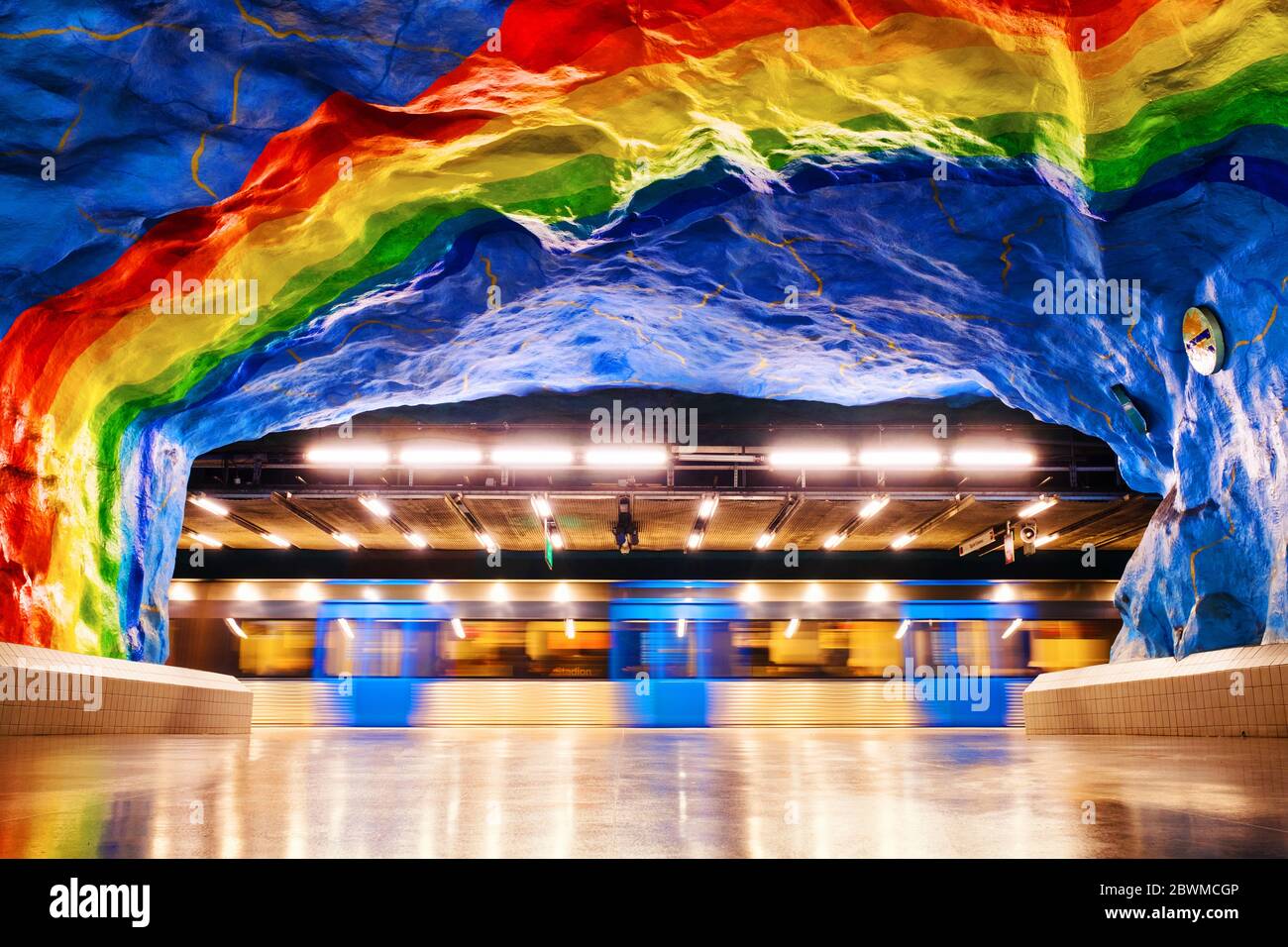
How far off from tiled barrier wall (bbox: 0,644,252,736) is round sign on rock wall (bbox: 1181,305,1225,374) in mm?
7429

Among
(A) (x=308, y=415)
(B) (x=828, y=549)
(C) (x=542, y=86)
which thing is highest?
(C) (x=542, y=86)

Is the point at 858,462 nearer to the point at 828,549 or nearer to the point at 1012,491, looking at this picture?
the point at 1012,491

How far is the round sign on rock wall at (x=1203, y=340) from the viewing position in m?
5.51

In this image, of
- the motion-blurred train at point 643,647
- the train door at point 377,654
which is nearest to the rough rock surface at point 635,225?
the train door at point 377,654

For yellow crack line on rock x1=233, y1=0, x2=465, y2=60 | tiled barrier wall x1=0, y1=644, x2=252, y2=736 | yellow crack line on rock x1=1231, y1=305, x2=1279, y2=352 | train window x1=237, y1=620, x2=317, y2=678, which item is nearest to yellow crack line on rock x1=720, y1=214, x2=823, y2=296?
yellow crack line on rock x1=233, y1=0, x2=465, y2=60

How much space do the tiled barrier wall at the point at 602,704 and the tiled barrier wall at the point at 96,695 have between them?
5.13 meters

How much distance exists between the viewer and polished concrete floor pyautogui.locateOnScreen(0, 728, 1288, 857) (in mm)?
1729

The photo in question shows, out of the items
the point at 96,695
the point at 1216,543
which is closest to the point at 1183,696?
the point at 1216,543

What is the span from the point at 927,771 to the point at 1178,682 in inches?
141

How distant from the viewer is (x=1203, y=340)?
18.4ft

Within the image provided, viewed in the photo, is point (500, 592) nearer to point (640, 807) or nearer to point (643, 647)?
point (643, 647)

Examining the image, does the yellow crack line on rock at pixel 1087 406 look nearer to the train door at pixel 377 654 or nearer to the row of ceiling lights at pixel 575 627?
the row of ceiling lights at pixel 575 627

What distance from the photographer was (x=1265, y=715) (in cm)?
525
